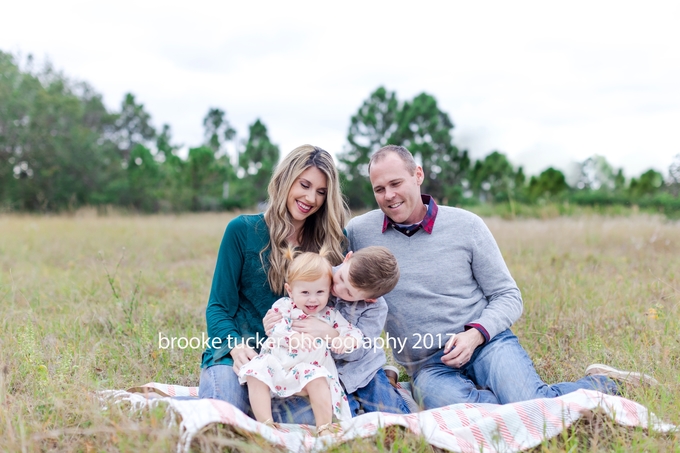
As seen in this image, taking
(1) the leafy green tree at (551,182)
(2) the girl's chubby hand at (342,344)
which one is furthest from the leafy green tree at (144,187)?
(2) the girl's chubby hand at (342,344)

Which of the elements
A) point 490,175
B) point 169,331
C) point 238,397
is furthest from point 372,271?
point 490,175

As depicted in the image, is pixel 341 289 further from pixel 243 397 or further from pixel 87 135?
pixel 87 135

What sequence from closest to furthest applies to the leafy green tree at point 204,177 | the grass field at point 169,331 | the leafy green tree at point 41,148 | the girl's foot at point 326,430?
the grass field at point 169,331
the girl's foot at point 326,430
the leafy green tree at point 41,148
the leafy green tree at point 204,177

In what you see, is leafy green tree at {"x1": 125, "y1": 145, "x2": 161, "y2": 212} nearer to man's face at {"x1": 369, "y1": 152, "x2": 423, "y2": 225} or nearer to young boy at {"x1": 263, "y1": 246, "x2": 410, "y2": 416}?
man's face at {"x1": 369, "y1": 152, "x2": 423, "y2": 225}

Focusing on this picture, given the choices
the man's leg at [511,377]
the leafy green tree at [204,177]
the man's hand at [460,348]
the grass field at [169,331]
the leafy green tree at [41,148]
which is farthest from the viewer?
the leafy green tree at [204,177]

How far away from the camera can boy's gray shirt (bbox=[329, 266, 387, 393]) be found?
275 centimetres

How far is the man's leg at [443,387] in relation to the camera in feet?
9.09

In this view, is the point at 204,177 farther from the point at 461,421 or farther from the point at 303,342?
the point at 461,421

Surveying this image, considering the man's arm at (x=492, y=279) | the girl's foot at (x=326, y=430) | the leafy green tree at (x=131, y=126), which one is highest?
the leafy green tree at (x=131, y=126)

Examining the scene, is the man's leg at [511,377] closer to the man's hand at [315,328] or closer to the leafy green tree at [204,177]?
the man's hand at [315,328]

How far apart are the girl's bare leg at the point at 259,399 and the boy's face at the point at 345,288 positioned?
0.58 meters

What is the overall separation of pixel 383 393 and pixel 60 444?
1.53 meters

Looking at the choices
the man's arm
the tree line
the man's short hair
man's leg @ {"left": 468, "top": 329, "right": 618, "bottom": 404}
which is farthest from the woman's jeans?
the tree line

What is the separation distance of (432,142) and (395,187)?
23.4 metres
